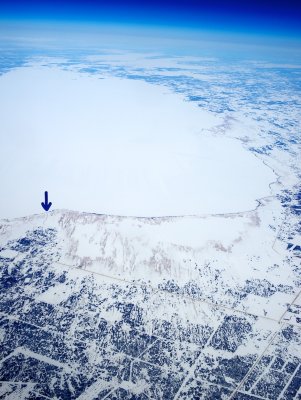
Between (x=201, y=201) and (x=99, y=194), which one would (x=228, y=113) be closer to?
(x=201, y=201)

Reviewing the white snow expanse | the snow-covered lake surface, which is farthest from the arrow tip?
the white snow expanse

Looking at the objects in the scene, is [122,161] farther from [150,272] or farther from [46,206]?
[150,272]

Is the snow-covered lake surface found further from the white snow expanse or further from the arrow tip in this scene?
the arrow tip

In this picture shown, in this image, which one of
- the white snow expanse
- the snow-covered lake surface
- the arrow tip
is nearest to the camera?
the snow-covered lake surface

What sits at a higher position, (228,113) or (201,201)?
(228,113)

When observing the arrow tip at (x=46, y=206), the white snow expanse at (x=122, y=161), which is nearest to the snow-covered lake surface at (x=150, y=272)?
the white snow expanse at (x=122, y=161)

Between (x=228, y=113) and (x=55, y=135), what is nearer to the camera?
(x=55, y=135)

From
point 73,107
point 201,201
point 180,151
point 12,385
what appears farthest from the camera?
point 73,107

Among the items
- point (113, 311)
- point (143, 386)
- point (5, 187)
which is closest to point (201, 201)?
point (113, 311)

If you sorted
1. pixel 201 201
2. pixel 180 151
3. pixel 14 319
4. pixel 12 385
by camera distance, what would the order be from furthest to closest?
pixel 180 151 < pixel 201 201 < pixel 14 319 < pixel 12 385
